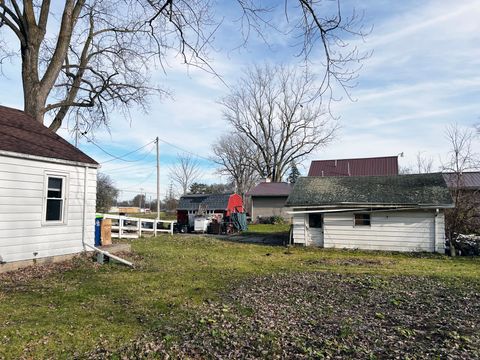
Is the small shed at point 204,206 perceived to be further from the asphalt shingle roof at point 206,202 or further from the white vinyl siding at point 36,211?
the white vinyl siding at point 36,211

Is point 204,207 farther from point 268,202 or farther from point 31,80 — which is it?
point 31,80

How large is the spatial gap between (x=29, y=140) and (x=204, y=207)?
21.3 m

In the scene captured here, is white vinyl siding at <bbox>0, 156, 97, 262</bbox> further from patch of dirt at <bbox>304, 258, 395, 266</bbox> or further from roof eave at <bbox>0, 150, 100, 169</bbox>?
patch of dirt at <bbox>304, 258, 395, 266</bbox>

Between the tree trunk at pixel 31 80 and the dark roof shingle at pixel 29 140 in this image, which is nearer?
the dark roof shingle at pixel 29 140

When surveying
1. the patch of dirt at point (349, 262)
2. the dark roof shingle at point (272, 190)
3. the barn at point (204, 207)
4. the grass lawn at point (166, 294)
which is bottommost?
the patch of dirt at point (349, 262)

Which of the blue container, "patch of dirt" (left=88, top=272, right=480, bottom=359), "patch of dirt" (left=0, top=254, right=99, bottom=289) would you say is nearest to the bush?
"patch of dirt" (left=88, top=272, right=480, bottom=359)

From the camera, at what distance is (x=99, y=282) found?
28.9 ft

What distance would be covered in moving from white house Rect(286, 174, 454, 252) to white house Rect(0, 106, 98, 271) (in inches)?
453

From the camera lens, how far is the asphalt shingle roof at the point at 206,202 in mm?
31547

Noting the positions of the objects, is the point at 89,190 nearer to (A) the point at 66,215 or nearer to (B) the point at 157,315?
(A) the point at 66,215

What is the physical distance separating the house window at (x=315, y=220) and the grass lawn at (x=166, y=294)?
212 inches

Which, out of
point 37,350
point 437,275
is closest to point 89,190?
point 37,350

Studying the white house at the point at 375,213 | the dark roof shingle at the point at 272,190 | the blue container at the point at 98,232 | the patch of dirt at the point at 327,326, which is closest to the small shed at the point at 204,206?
the dark roof shingle at the point at 272,190

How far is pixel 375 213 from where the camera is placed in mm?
18562
